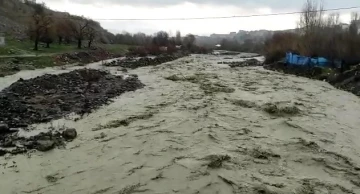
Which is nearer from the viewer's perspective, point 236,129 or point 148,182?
point 148,182

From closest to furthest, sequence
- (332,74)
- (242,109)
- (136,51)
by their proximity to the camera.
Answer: (242,109) → (332,74) → (136,51)

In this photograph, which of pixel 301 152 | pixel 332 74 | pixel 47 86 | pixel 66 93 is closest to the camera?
pixel 301 152

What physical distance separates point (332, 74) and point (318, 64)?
505 centimetres

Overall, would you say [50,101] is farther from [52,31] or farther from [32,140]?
[52,31]

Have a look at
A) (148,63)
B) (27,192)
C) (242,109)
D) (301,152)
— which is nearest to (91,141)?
(27,192)

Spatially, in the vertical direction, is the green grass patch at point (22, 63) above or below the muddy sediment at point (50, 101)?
above

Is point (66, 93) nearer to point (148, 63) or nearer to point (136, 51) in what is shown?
point (148, 63)

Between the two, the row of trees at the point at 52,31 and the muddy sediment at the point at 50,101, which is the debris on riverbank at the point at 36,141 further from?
the row of trees at the point at 52,31

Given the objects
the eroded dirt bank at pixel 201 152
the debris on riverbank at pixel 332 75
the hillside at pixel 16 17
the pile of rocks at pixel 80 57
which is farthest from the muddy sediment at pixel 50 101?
the hillside at pixel 16 17

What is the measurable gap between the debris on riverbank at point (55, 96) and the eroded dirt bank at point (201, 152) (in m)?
1.06

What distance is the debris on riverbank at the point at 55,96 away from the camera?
14.6 metres

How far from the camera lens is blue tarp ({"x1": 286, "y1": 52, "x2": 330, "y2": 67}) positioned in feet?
119

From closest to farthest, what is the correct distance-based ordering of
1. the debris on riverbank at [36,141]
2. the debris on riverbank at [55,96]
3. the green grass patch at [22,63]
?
1. the debris on riverbank at [36,141]
2. the debris on riverbank at [55,96]
3. the green grass patch at [22,63]

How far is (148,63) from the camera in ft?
148
